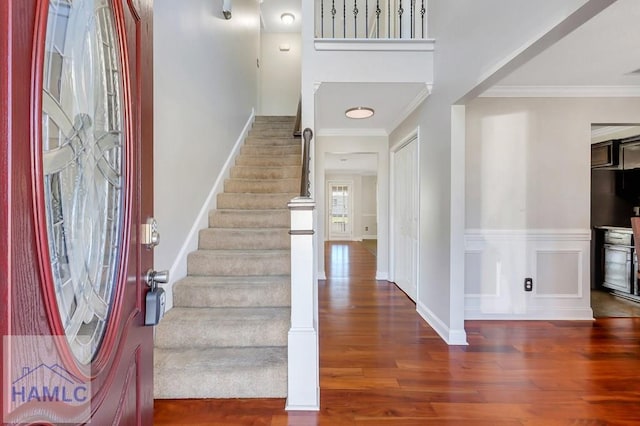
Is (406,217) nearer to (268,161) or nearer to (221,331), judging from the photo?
(268,161)

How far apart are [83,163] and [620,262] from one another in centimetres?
540

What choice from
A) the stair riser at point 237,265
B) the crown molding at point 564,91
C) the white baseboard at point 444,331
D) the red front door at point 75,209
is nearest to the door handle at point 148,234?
the red front door at point 75,209

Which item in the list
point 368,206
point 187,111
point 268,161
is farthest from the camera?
point 368,206

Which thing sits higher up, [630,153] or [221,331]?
[630,153]

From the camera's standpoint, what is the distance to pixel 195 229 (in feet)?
8.58

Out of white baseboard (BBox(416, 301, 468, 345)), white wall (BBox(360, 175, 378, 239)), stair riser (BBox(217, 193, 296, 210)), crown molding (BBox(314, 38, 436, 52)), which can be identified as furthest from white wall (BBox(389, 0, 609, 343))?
white wall (BBox(360, 175, 378, 239))

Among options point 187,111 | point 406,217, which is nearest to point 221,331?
point 187,111

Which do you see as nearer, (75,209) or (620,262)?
(75,209)

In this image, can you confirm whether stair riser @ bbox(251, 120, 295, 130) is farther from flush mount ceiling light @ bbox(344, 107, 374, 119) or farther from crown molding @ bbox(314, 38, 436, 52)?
crown molding @ bbox(314, 38, 436, 52)

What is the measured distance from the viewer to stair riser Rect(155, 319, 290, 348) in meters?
1.94

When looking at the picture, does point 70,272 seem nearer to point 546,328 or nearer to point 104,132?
point 104,132

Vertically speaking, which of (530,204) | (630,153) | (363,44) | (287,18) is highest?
(287,18)

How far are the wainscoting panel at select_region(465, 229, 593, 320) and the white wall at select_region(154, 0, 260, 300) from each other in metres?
2.74

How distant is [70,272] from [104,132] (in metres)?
0.31
